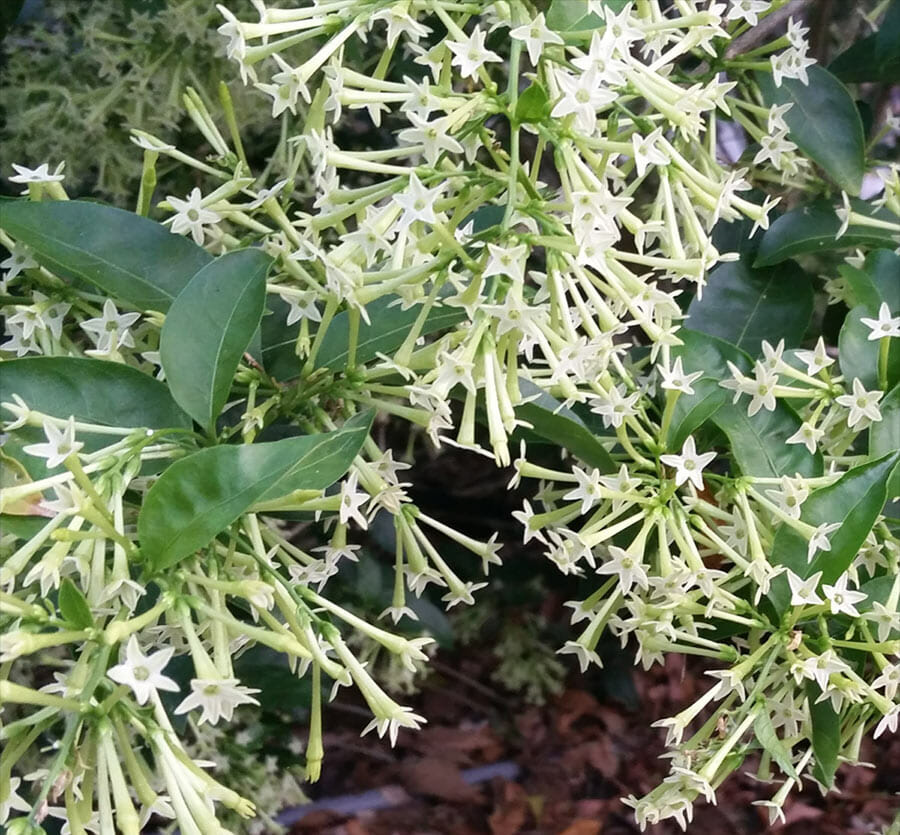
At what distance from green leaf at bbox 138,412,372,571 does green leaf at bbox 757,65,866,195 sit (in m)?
0.52

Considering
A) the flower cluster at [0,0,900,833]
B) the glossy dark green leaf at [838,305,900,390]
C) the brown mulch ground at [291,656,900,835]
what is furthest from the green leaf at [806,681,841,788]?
the brown mulch ground at [291,656,900,835]

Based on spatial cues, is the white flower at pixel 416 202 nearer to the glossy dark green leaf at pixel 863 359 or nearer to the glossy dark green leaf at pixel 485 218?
the glossy dark green leaf at pixel 485 218

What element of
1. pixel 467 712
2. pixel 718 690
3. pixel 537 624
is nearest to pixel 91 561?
pixel 718 690

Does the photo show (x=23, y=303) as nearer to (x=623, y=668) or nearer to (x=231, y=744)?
(x=231, y=744)

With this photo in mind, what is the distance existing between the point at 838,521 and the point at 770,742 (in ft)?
0.46

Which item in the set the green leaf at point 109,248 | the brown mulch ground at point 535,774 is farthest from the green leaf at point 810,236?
the brown mulch ground at point 535,774

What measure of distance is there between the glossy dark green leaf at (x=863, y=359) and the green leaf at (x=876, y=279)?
0.04m

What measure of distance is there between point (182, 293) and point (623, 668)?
120 centimetres

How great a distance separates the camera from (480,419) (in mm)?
597

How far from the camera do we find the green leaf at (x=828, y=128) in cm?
73

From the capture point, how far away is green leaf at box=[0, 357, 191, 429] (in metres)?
0.49

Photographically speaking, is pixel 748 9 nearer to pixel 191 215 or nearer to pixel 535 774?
pixel 191 215

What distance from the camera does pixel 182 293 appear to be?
51 cm

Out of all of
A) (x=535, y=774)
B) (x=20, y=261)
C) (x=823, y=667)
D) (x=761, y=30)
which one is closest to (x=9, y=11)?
(x=20, y=261)
